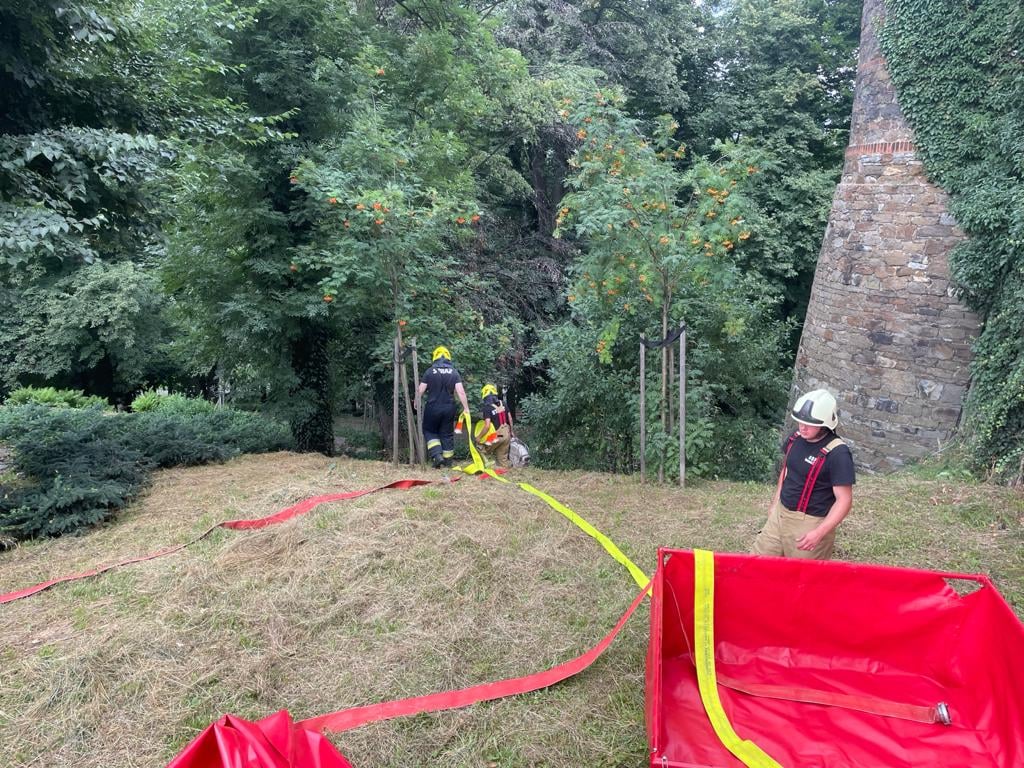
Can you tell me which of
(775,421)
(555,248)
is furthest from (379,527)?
(555,248)

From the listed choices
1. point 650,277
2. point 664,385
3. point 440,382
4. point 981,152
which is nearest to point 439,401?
point 440,382

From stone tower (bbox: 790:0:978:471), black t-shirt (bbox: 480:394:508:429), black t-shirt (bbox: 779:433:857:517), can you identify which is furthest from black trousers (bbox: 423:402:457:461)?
stone tower (bbox: 790:0:978:471)

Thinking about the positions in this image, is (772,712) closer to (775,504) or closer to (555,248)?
(775,504)

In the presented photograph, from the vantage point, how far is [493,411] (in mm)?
9562

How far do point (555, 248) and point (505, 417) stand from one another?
7.13 meters

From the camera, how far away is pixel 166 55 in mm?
7207

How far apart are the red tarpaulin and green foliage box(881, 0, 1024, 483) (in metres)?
5.28

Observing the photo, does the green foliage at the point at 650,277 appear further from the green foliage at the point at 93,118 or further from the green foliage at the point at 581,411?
the green foliage at the point at 93,118

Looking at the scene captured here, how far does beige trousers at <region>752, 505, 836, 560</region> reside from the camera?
4.08 meters

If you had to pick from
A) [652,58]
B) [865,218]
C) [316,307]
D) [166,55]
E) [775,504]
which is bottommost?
[775,504]

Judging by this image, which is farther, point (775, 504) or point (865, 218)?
point (865, 218)

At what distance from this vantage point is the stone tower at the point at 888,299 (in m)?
9.35

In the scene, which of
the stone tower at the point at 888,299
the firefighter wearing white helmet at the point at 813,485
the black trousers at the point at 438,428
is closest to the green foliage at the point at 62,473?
the black trousers at the point at 438,428

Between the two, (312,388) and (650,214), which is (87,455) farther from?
(650,214)
